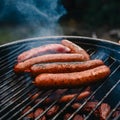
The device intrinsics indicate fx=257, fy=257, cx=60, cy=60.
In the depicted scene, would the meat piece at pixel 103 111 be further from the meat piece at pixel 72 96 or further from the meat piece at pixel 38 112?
the meat piece at pixel 38 112

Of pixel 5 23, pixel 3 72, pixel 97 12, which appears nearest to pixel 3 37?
pixel 5 23

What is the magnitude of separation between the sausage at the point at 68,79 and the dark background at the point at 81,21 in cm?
550

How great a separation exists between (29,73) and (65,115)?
77 cm

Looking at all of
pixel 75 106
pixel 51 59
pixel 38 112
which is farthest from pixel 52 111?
pixel 51 59

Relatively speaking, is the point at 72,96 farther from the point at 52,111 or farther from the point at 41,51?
the point at 41,51

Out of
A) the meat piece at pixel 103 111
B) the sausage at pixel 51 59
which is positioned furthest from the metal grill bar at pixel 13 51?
the meat piece at pixel 103 111

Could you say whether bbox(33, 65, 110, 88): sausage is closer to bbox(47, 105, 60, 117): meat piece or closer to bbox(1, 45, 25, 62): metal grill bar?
bbox(47, 105, 60, 117): meat piece

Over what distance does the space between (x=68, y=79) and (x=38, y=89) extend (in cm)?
41

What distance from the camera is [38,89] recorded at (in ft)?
9.94

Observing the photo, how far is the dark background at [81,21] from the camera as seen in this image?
884 cm

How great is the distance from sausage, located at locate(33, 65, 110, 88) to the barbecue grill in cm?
11

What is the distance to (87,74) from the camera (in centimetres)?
289

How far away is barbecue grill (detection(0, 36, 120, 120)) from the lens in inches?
110

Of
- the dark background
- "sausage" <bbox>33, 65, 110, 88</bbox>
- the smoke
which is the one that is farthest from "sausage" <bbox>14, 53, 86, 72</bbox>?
the dark background
